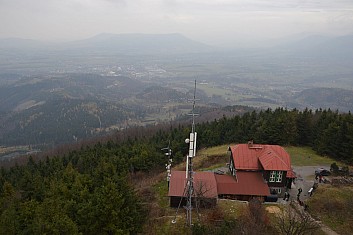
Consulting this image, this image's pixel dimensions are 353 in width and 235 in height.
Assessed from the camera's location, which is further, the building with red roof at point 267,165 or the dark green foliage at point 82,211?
the building with red roof at point 267,165

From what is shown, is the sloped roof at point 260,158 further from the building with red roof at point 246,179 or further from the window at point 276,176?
the window at point 276,176

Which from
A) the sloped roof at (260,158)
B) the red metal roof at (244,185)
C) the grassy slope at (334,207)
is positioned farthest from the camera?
the sloped roof at (260,158)

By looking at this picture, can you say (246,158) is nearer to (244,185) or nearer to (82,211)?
(244,185)

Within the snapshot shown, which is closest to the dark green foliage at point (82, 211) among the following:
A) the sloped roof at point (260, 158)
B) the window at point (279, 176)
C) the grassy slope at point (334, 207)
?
the sloped roof at point (260, 158)

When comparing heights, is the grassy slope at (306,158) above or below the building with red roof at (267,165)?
below

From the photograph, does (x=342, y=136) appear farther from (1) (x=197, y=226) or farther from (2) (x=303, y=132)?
(1) (x=197, y=226)

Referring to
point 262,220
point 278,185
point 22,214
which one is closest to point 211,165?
point 278,185

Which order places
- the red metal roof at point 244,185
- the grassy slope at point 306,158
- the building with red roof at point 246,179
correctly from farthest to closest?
the grassy slope at point 306,158 < the red metal roof at point 244,185 < the building with red roof at point 246,179

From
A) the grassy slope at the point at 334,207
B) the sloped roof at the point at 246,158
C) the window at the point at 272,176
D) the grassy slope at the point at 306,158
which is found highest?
the sloped roof at the point at 246,158
